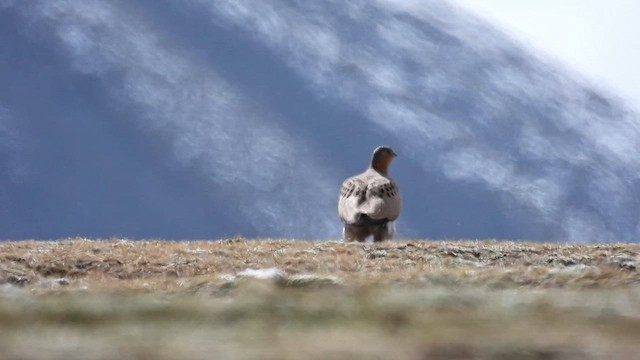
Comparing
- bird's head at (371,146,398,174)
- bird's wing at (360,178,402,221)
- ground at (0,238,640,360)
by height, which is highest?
bird's head at (371,146,398,174)

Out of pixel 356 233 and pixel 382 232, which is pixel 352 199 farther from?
pixel 382 232

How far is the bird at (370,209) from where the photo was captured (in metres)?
24.0

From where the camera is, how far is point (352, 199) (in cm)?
2472

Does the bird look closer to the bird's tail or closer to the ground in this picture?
the bird's tail

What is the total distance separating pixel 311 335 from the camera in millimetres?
7395

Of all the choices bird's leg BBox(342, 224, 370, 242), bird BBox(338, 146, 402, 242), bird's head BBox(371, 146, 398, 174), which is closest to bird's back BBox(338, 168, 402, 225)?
bird BBox(338, 146, 402, 242)

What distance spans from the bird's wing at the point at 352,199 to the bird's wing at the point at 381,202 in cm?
13

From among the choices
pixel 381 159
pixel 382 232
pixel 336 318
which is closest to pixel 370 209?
pixel 382 232

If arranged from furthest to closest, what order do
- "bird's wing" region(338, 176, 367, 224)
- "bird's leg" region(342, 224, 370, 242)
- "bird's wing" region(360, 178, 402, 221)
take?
"bird's leg" region(342, 224, 370, 242) < "bird's wing" region(338, 176, 367, 224) < "bird's wing" region(360, 178, 402, 221)

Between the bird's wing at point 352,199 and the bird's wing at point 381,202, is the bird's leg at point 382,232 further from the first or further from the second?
the bird's wing at point 352,199

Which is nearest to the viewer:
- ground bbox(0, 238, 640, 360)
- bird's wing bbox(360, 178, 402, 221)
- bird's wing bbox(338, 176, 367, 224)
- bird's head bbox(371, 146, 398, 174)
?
ground bbox(0, 238, 640, 360)

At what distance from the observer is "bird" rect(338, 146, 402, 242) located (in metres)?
24.0

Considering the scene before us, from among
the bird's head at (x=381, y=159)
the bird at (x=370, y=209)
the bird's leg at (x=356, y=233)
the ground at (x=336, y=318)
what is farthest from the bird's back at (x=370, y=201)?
the ground at (x=336, y=318)

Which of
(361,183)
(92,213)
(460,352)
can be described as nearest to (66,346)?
(460,352)
